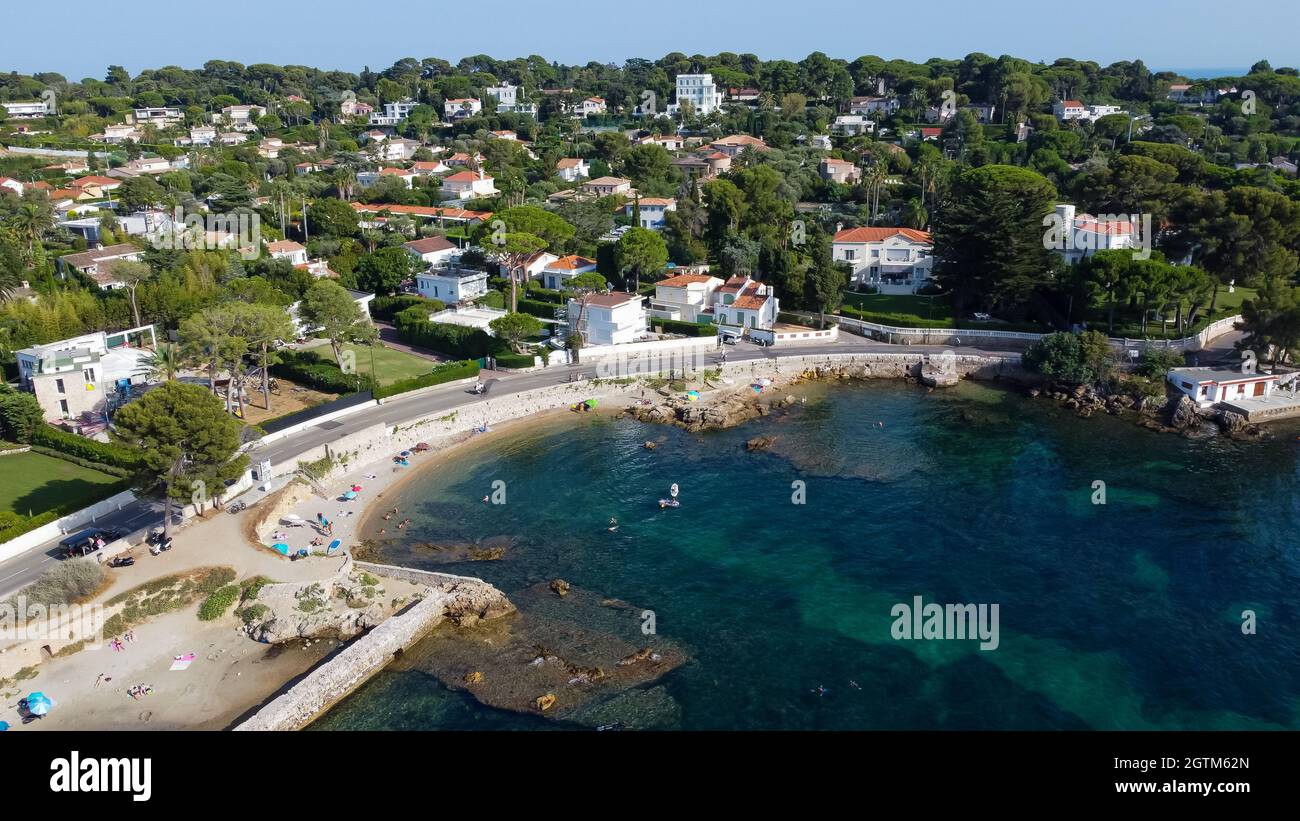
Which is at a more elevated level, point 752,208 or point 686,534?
point 752,208

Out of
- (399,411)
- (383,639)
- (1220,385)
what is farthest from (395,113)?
(383,639)

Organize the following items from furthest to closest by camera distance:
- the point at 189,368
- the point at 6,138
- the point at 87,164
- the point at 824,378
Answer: the point at 6,138 → the point at 87,164 → the point at 824,378 → the point at 189,368

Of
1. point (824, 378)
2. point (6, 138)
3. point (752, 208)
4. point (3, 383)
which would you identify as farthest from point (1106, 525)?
point (6, 138)

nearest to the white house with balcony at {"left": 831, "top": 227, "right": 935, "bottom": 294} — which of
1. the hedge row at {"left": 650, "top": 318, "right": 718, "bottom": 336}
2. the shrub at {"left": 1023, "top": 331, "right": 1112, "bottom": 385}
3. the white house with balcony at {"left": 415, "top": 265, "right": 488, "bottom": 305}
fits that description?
the hedge row at {"left": 650, "top": 318, "right": 718, "bottom": 336}

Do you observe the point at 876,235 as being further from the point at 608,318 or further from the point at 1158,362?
the point at 608,318

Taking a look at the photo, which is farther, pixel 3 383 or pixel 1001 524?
pixel 3 383
